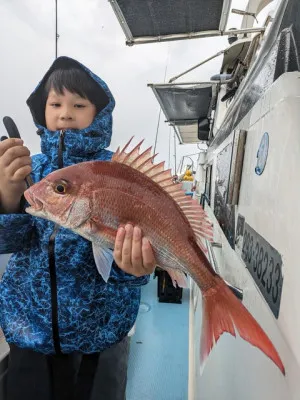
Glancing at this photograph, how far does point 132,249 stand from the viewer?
2.59 feet

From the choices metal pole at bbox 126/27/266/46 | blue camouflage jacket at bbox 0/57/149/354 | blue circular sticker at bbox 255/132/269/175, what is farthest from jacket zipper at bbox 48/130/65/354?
metal pole at bbox 126/27/266/46

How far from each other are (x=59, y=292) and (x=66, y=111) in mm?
635

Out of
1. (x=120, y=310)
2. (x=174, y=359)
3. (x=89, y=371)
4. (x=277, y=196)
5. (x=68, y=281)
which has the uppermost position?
(x=277, y=196)

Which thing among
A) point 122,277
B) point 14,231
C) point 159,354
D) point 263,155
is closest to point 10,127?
point 14,231

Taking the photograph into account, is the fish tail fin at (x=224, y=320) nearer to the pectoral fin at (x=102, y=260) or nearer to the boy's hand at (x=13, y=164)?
the pectoral fin at (x=102, y=260)

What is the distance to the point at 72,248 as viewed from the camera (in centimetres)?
104

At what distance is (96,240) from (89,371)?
576mm

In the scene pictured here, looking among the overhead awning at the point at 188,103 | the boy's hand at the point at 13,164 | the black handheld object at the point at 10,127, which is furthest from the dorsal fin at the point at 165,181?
the overhead awning at the point at 188,103

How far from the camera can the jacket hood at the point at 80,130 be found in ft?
3.67

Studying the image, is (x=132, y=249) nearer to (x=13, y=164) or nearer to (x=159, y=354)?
(x=13, y=164)

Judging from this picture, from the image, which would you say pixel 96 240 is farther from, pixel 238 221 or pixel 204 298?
pixel 238 221

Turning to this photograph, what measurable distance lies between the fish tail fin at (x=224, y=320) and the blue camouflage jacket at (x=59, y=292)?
1.30ft

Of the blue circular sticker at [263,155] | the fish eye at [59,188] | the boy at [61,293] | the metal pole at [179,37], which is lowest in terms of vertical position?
the boy at [61,293]

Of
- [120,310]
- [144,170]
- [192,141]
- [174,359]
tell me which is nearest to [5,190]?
[144,170]
